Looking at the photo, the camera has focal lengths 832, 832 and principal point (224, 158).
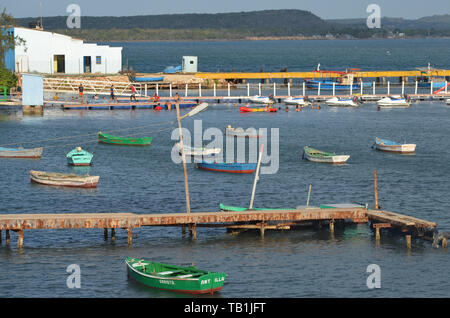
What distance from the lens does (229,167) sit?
67938mm

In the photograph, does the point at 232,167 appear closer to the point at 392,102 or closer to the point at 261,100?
the point at 261,100

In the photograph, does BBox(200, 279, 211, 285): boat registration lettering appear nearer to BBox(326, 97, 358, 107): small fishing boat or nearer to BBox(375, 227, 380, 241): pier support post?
BBox(375, 227, 380, 241): pier support post

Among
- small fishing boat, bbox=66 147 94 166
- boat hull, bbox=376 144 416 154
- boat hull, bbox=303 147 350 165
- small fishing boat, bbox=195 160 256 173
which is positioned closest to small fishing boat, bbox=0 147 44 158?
small fishing boat, bbox=66 147 94 166

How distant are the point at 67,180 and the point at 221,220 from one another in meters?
18.0

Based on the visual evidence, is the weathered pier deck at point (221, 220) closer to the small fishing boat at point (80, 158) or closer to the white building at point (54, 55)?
the small fishing boat at point (80, 158)

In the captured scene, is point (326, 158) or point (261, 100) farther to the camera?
point (261, 100)

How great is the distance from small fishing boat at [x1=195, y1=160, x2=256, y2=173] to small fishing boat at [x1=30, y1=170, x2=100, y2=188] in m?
11.0

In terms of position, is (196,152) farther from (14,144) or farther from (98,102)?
(98,102)

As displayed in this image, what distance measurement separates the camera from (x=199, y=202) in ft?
187

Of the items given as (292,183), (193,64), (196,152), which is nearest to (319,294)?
(292,183)

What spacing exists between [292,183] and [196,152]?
1320 cm

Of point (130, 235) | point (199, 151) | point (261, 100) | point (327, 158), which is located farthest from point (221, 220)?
point (261, 100)

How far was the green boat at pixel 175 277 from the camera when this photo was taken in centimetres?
3866

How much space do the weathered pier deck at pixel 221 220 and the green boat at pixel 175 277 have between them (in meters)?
5.41
